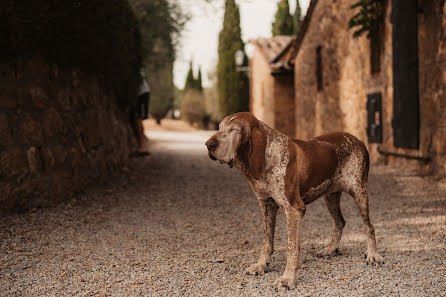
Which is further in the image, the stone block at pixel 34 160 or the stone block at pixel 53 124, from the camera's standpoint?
the stone block at pixel 53 124

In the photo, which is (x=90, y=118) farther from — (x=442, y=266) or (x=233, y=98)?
(x=233, y=98)

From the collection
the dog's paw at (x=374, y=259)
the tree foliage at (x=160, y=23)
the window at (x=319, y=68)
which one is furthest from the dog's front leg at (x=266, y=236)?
the window at (x=319, y=68)

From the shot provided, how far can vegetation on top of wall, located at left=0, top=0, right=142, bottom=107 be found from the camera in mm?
5195

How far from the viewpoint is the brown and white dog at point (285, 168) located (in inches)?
121

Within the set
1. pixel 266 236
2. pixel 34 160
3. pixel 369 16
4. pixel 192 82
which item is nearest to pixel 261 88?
pixel 369 16

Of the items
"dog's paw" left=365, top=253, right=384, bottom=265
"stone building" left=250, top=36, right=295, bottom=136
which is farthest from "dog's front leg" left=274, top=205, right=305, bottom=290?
"stone building" left=250, top=36, right=295, bottom=136

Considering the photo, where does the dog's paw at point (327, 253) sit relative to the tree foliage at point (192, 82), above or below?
below

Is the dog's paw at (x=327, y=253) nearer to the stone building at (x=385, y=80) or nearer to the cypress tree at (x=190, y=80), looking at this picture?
the stone building at (x=385, y=80)

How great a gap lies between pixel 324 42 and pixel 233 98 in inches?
666

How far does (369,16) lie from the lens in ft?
33.6

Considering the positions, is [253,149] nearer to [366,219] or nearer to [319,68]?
[366,219]

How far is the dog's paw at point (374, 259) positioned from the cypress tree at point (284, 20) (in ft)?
109

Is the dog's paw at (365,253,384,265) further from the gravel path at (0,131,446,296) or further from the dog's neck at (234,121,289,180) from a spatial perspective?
the dog's neck at (234,121,289,180)

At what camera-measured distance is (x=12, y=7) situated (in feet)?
16.5
